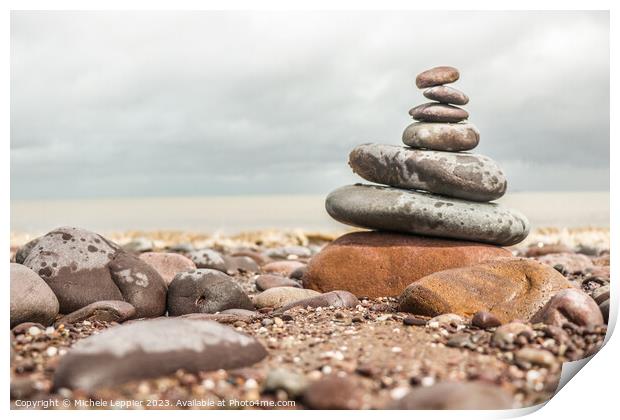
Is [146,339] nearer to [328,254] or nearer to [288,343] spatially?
[288,343]

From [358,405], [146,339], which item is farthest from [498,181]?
[146,339]

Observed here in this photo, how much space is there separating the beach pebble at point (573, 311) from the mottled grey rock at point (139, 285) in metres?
3.90

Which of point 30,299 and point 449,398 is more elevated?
point 30,299

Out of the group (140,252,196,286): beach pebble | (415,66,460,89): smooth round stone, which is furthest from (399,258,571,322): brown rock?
(140,252,196,286): beach pebble

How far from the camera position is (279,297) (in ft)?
24.2

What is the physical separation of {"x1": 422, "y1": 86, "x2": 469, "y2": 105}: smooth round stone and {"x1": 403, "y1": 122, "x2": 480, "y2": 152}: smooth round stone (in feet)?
0.96

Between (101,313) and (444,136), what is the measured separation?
175 inches

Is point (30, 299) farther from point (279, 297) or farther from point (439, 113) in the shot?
point (439, 113)

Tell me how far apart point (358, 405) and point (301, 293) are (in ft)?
11.4

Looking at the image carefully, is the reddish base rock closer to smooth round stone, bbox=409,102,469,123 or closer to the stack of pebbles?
the stack of pebbles

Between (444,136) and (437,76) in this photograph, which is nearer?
(437,76)

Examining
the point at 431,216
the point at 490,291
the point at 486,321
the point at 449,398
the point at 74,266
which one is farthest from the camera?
the point at 431,216

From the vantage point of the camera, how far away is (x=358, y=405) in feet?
13.2

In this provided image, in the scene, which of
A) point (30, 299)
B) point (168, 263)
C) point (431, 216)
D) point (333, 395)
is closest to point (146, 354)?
point (333, 395)
